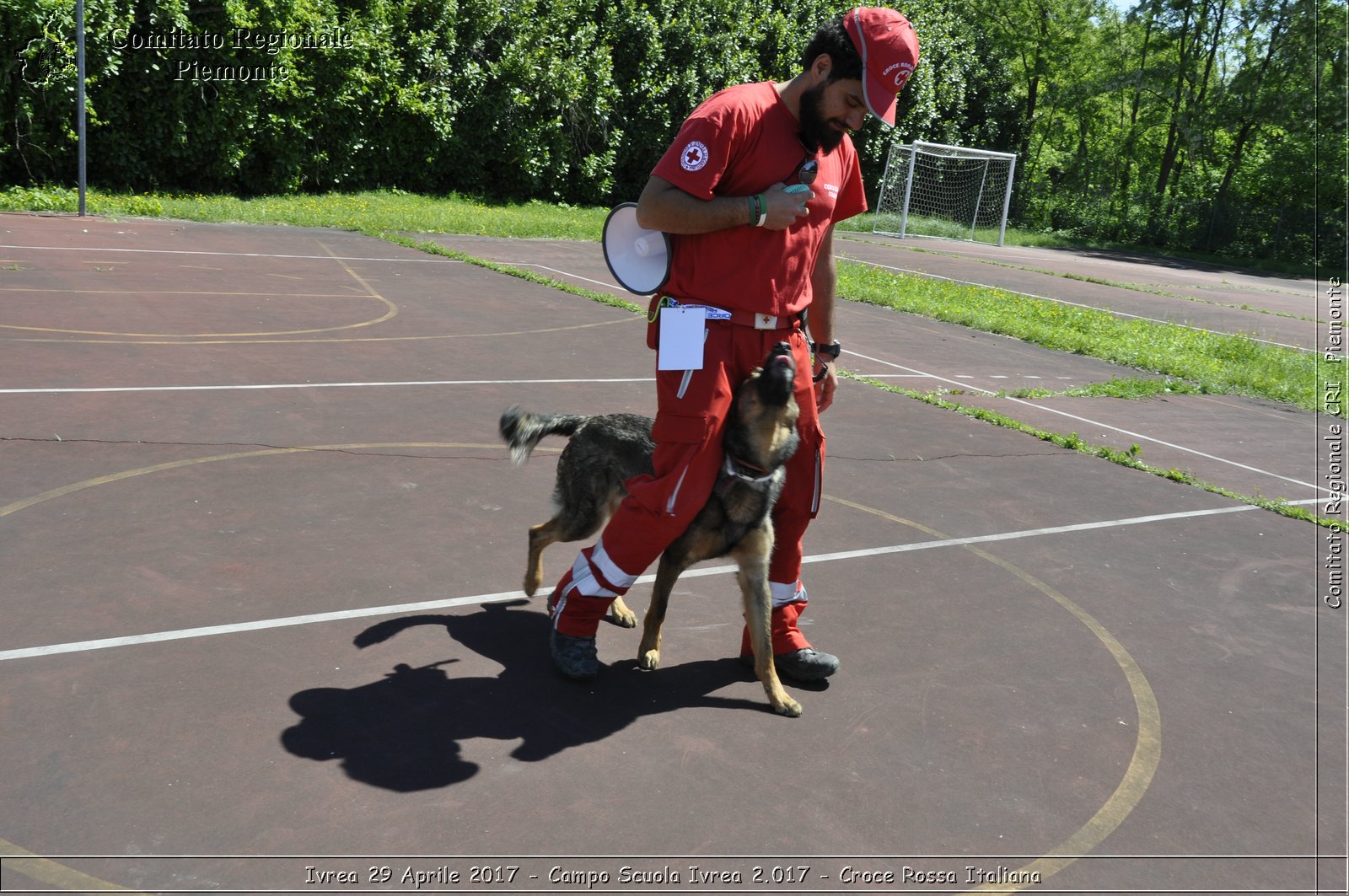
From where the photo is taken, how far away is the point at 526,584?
5031 mm

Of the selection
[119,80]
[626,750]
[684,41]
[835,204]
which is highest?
[684,41]

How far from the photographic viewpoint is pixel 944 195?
40625 millimetres

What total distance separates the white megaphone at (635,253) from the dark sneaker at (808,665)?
168 centimetres

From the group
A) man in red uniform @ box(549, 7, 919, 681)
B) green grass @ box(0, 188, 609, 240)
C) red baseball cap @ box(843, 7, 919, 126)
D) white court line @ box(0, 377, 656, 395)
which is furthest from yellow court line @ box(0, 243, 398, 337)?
red baseball cap @ box(843, 7, 919, 126)

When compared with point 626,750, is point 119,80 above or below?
above

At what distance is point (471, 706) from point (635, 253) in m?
1.88

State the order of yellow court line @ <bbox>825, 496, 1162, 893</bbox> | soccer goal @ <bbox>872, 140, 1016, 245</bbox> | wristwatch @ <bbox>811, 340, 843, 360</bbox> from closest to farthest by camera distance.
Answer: yellow court line @ <bbox>825, 496, 1162, 893</bbox> → wristwatch @ <bbox>811, 340, 843, 360</bbox> → soccer goal @ <bbox>872, 140, 1016, 245</bbox>

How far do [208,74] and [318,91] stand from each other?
2983mm

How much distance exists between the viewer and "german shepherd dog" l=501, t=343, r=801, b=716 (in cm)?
400

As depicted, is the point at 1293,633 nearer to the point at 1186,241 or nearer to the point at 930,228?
the point at 930,228

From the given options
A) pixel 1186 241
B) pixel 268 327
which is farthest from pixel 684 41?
pixel 268 327

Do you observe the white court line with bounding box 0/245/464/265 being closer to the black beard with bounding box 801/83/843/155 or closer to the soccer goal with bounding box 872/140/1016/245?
the black beard with bounding box 801/83/843/155

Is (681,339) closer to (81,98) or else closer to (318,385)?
(318,385)

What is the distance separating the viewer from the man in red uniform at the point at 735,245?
3.79 meters
